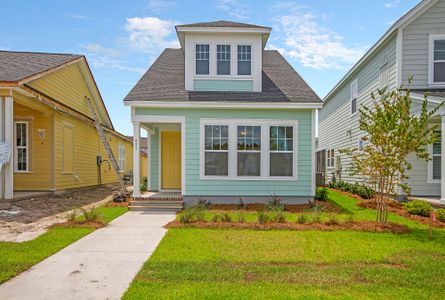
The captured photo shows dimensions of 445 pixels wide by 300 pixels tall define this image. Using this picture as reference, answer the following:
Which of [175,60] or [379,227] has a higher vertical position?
[175,60]

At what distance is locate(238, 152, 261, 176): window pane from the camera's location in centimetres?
1230

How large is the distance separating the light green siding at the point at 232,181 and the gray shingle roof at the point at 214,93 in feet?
1.43

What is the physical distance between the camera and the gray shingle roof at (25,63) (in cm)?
1158

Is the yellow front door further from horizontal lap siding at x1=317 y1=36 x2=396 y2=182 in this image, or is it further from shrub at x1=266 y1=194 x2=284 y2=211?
horizontal lap siding at x1=317 y1=36 x2=396 y2=182

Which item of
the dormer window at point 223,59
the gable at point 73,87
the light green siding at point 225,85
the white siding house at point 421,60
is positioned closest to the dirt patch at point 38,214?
the gable at point 73,87

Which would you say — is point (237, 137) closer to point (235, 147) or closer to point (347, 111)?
point (235, 147)

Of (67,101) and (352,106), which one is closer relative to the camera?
(67,101)

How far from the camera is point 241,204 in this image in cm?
1212

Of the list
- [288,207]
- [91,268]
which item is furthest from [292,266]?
[288,207]

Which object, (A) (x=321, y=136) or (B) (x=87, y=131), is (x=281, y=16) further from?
(A) (x=321, y=136)

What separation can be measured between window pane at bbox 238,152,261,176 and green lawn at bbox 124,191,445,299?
13.3ft

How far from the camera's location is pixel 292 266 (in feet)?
18.8

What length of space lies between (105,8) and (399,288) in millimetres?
11028

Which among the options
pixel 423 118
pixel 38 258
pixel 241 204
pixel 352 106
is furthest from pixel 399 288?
pixel 352 106
